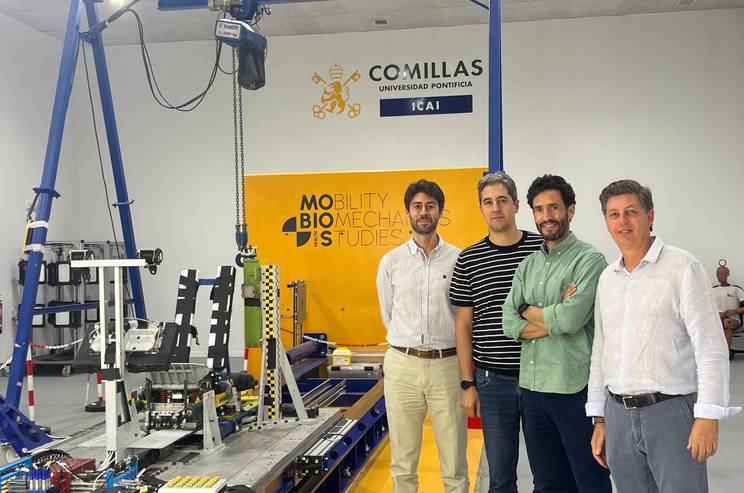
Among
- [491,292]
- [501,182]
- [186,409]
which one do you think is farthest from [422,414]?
[186,409]

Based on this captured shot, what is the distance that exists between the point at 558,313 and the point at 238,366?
7.63 m

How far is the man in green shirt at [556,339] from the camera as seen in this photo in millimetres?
2707

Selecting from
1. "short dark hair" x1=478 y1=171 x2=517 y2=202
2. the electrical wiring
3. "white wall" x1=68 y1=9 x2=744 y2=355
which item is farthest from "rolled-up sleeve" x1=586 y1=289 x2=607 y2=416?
"white wall" x1=68 y1=9 x2=744 y2=355

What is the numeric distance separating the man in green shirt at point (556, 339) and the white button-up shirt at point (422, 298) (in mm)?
599

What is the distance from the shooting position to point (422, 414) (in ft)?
11.6

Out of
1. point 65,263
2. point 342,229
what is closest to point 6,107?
point 65,263

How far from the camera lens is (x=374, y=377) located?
22.6 feet

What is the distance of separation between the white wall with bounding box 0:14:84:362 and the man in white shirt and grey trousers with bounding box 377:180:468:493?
7.73 metres

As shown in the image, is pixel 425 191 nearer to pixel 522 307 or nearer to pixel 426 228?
pixel 426 228

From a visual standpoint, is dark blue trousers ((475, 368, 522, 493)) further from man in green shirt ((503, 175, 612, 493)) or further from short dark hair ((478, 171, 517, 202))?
short dark hair ((478, 171, 517, 202))

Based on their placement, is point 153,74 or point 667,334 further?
point 153,74

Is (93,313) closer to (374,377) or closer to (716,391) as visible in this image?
(374,377)

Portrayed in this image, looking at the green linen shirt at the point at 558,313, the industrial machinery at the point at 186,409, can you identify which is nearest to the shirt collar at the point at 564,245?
the green linen shirt at the point at 558,313

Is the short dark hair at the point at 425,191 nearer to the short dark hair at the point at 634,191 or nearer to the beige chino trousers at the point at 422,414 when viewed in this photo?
the beige chino trousers at the point at 422,414
